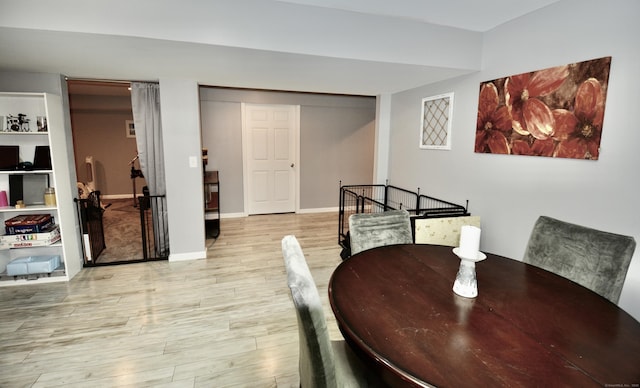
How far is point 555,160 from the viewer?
7.57ft

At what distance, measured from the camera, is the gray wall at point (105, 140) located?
647 cm

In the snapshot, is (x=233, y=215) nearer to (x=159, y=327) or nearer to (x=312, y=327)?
(x=159, y=327)

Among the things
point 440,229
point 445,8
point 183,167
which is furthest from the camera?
point 183,167

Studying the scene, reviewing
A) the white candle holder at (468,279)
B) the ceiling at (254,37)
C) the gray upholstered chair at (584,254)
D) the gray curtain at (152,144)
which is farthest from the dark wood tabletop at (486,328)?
the gray curtain at (152,144)

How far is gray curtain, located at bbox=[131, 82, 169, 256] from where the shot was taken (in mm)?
3490

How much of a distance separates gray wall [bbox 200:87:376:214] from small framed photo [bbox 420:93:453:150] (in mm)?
2283

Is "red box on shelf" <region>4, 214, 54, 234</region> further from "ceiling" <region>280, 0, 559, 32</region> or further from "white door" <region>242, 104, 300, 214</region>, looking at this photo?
"ceiling" <region>280, 0, 559, 32</region>

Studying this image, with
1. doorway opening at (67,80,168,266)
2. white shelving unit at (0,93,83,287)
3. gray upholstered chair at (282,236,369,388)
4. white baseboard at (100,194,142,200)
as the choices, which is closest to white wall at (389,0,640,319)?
gray upholstered chair at (282,236,369,388)

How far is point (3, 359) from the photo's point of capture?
2045 millimetres

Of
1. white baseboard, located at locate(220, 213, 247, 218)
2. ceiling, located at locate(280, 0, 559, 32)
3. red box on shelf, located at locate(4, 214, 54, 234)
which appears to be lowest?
white baseboard, located at locate(220, 213, 247, 218)

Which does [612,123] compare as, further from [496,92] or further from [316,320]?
[316,320]

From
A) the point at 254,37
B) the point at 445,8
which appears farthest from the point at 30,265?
the point at 445,8

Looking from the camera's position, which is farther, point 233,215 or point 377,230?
point 233,215

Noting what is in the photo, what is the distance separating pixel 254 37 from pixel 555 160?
235 cm
